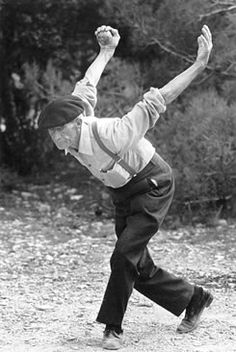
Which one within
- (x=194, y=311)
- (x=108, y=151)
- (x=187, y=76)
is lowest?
(x=194, y=311)

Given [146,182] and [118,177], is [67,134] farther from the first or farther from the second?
[146,182]

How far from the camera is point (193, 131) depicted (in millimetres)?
7562

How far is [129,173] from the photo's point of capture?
423 cm

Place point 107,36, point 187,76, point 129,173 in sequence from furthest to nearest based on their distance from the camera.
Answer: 1. point 107,36
2. point 129,173
3. point 187,76

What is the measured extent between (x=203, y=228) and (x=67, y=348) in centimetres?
362

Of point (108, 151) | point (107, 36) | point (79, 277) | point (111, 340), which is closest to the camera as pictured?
point (108, 151)

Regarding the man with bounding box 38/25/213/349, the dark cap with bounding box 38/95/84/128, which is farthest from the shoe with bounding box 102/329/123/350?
the dark cap with bounding box 38/95/84/128

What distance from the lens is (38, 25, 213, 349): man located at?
4.05m

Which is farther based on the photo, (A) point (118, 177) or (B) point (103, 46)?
(B) point (103, 46)

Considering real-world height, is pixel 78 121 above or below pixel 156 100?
below

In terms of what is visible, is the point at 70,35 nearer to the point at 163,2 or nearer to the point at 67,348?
the point at 163,2

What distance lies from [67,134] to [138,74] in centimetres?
437

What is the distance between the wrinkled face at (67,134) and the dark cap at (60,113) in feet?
0.12

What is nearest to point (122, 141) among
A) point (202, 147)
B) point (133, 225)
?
point (133, 225)
